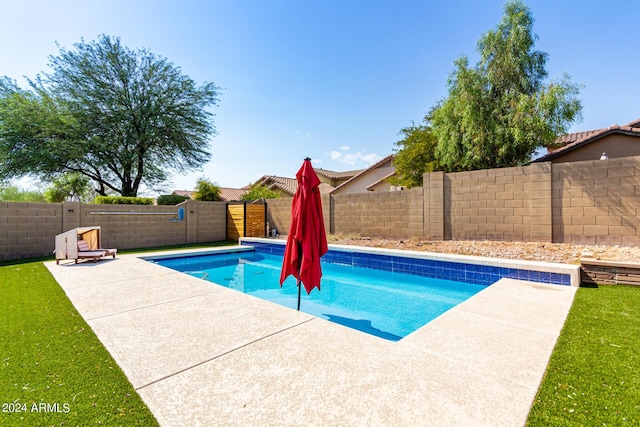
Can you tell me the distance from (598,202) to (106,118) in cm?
2159

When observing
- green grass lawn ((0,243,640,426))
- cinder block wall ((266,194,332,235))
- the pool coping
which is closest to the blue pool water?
→ the pool coping

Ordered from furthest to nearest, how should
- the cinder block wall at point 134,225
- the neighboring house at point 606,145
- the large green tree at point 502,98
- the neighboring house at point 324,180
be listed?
the neighboring house at point 324,180 → the neighboring house at point 606,145 → the cinder block wall at point 134,225 → the large green tree at point 502,98

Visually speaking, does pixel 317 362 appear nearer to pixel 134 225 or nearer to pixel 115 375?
pixel 115 375

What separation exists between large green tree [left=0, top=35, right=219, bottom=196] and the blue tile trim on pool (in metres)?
14.0

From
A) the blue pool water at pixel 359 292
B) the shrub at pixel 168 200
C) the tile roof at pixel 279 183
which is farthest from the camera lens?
the tile roof at pixel 279 183

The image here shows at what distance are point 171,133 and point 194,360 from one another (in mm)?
18221

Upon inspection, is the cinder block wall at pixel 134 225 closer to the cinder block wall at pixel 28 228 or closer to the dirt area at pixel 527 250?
the cinder block wall at pixel 28 228

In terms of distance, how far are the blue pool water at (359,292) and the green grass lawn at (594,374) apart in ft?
6.43

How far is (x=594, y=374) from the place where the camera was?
2.22 m

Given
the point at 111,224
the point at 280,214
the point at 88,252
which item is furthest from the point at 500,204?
the point at 111,224

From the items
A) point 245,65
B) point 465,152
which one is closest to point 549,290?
point 465,152

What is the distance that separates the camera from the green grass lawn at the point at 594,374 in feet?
5.82

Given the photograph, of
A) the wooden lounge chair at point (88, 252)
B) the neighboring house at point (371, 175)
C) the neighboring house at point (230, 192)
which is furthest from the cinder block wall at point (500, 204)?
the neighboring house at point (230, 192)

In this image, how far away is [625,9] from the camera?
7.50 meters
